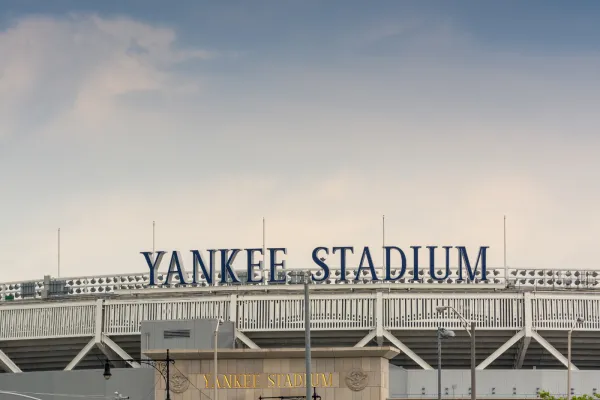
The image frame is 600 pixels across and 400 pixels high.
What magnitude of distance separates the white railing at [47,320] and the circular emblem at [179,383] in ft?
82.4

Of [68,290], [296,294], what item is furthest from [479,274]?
[68,290]

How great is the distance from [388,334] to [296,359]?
68.3 feet

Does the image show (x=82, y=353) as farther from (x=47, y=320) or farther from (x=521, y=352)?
(x=521, y=352)

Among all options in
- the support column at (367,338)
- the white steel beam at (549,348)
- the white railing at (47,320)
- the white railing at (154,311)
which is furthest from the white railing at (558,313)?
the white railing at (47,320)

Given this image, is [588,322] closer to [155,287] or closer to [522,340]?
[522,340]

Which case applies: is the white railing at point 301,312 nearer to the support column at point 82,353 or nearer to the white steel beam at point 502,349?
the white steel beam at point 502,349

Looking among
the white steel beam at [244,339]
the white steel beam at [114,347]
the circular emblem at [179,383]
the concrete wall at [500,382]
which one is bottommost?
the concrete wall at [500,382]

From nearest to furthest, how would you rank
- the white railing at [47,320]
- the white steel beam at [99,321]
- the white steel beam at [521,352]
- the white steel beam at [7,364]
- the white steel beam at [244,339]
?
the white steel beam at [521,352] < the white steel beam at [244,339] < the white steel beam at [99,321] < the white railing at [47,320] < the white steel beam at [7,364]

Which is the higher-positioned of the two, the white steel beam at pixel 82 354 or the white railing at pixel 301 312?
the white railing at pixel 301 312

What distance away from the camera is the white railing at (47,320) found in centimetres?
12012

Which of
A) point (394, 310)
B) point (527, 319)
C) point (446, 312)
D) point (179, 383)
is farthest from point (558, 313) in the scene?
point (179, 383)

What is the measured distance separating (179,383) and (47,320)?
93.0ft

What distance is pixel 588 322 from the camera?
379 ft

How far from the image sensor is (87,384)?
105 m
